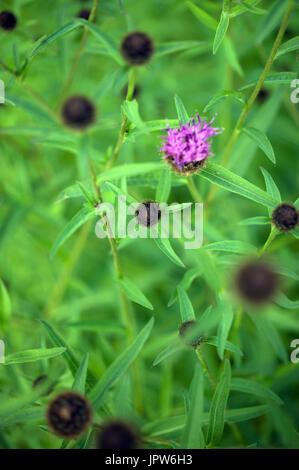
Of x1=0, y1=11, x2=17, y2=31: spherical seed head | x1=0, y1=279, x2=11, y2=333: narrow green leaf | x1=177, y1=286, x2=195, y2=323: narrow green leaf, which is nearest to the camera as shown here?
x1=177, y1=286, x2=195, y2=323: narrow green leaf

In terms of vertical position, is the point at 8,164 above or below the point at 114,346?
above

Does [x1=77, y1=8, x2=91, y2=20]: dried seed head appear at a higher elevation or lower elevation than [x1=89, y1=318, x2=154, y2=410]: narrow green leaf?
higher

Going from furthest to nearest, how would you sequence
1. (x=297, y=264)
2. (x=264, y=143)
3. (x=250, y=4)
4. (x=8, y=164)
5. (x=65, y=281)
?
(x=8, y=164) → (x=65, y=281) → (x=297, y=264) → (x=264, y=143) → (x=250, y=4)

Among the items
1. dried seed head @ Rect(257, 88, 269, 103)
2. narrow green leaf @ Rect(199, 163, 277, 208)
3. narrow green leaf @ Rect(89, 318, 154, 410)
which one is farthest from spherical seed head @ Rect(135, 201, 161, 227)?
dried seed head @ Rect(257, 88, 269, 103)

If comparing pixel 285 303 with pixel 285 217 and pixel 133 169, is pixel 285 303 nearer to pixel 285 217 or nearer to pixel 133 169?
pixel 285 217

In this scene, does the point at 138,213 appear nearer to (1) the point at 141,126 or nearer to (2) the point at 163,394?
(1) the point at 141,126

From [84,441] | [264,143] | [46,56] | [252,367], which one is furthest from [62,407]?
[46,56]

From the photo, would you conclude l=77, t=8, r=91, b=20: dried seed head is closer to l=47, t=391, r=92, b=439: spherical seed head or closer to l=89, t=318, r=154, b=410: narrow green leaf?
l=89, t=318, r=154, b=410: narrow green leaf
